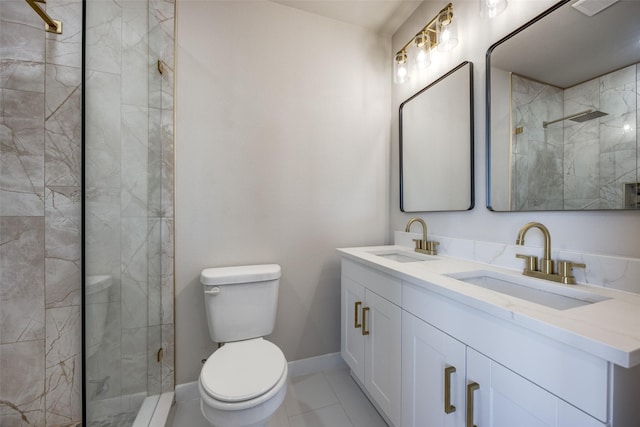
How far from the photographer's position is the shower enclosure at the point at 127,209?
34.7 inches

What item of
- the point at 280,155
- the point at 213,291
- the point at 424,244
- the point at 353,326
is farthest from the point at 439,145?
the point at 213,291

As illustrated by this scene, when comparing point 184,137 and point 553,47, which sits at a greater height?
point 553,47

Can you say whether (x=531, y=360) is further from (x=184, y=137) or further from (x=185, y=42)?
(x=185, y=42)

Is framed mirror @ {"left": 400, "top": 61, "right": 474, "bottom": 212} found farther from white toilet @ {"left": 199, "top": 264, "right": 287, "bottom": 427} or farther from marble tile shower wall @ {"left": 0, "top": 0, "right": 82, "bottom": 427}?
marble tile shower wall @ {"left": 0, "top": 0, "right": 82, "bottom": 427}

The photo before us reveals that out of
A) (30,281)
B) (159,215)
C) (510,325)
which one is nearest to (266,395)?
(510,325)

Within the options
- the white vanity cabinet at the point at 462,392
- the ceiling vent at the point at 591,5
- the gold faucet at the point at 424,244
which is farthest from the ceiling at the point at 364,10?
the white vanity cabinet at the point at 462,392

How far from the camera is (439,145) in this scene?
59.1 inches

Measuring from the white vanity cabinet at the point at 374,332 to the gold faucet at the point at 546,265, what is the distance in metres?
0.50

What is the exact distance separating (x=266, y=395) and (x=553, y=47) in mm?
1747

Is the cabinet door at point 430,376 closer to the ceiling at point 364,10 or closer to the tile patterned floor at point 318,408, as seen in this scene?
the tile patterned floor at point 318,408

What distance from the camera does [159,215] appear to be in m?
1.42

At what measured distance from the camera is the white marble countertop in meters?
0.48

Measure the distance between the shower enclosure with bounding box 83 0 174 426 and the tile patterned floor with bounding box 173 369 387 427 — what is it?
0.20 meters

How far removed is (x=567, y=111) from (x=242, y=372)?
5.35ft
